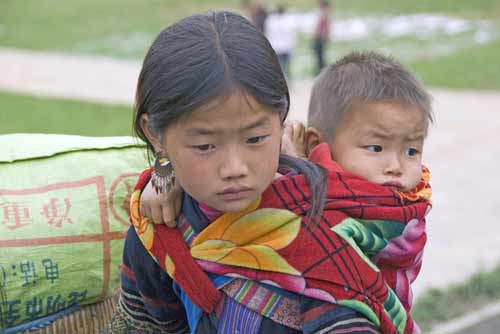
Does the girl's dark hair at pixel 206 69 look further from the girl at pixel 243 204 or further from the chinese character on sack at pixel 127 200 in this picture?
the chinese character on sack at pixel 127 200

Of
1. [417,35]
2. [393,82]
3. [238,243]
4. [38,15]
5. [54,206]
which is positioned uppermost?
[393,82]

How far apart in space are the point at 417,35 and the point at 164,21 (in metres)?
6.75

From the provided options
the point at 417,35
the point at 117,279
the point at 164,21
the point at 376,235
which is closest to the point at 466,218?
the point at 117,279

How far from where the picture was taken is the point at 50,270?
7.90 feet

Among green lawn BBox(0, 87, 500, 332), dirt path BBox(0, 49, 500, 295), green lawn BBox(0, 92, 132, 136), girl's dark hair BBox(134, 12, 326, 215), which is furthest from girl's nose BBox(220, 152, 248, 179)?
green lawn BBox(0, 92, 132, 136)

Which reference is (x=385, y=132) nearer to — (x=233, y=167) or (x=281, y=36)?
(x=233, y=167)

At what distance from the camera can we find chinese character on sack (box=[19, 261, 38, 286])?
93.6 inches

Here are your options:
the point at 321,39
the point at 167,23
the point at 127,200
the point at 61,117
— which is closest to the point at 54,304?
the point at 127,200

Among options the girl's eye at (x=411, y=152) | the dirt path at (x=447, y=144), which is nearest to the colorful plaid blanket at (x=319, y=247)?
the girl's eye at (x=411, y=152)

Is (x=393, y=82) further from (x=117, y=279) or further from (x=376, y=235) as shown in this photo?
(x=117, y=279)

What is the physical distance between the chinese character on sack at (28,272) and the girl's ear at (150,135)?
695 mm

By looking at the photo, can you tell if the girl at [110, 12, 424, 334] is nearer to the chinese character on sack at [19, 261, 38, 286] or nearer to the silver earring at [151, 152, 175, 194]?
the silver earring at [151, 152, 175, 194]

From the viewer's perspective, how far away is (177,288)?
201 cm

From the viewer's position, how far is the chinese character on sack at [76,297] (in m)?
2.46
